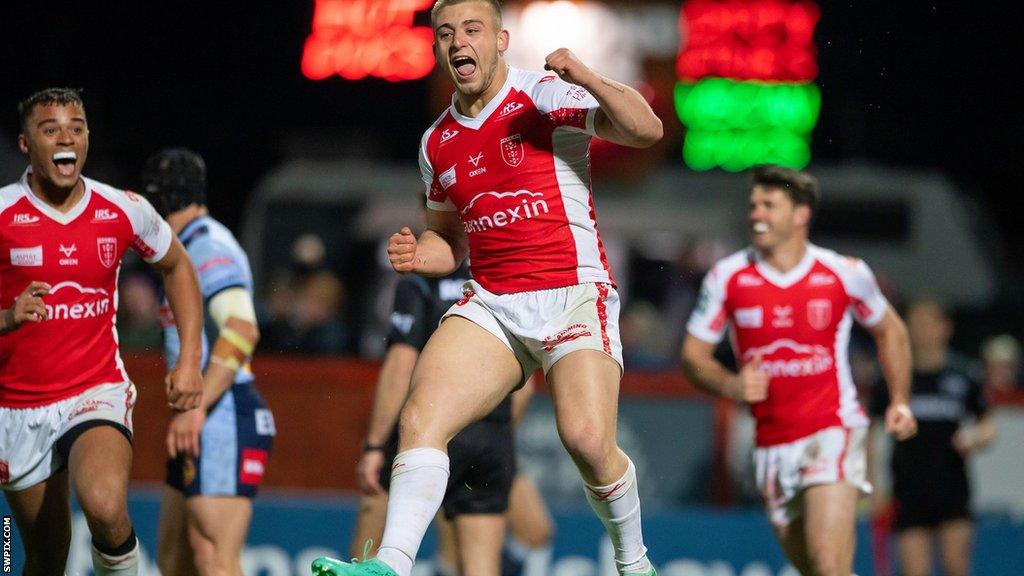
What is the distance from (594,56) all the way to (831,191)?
459cm

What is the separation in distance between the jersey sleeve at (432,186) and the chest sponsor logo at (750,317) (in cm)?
215

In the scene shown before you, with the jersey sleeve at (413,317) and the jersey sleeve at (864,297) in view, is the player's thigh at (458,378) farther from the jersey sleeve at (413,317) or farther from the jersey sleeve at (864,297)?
the jersey sleeve at (864,297)

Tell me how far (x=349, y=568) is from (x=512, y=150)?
5.88 feet

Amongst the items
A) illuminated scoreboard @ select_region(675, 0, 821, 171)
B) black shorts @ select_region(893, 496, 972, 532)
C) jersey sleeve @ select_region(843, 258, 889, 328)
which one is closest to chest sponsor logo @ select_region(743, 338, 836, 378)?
jersey sleeve @ select_region(843, 258, 889, 328)

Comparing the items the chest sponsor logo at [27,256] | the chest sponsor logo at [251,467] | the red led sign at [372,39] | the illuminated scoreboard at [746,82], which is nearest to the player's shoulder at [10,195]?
the chest sponsor logo at [27,256]

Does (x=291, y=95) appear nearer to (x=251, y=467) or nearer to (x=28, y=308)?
(x=251, y=467)

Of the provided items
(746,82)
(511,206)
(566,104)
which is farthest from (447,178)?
(746,82)

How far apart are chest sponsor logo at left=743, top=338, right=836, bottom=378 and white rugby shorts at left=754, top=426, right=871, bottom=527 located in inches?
12.6

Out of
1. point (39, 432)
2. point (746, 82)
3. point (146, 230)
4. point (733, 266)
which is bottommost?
point (39, 432)

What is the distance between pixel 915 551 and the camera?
10234mm

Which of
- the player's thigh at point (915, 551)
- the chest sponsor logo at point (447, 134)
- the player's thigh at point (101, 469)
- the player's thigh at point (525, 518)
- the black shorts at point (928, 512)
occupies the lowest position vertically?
the player's thigh at point (915, 551)

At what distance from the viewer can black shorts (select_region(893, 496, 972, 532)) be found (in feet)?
33.5

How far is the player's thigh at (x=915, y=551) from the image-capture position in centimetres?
1020

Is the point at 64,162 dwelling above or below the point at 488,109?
below
